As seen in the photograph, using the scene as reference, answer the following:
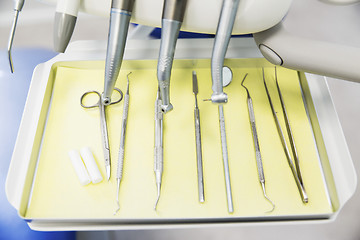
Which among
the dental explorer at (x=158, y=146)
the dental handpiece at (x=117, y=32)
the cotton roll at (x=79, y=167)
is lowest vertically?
the cotton roll at (x=79, y=167)

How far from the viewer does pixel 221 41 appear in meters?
0.42

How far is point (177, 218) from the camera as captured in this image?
0.42m

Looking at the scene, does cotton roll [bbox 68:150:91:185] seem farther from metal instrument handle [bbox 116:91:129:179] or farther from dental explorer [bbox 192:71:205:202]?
dental explorer [bbox 192:71:205:202]

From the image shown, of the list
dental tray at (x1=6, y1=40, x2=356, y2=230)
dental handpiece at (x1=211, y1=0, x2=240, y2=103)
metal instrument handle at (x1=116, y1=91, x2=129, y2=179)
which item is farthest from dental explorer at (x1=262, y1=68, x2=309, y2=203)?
metal instrument handle at (x1=116, y1=91, x2=129, y2=179)

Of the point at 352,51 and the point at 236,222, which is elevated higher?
the point at 352,51

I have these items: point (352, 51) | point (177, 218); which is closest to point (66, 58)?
point (177, 218)

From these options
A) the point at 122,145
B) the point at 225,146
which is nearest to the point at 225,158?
the point at 225,146

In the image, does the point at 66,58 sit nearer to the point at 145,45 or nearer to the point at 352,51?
the point at 145,45

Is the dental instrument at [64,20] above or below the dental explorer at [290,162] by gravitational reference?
above

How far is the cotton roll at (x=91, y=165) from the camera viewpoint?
17.5 inches

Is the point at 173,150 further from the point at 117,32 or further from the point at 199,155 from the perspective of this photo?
the point at 117,32

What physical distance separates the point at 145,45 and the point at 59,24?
7.1 inches

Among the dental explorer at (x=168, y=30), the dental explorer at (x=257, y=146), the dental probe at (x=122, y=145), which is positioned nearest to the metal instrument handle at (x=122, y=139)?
the dental probe at (x=122, y=145)

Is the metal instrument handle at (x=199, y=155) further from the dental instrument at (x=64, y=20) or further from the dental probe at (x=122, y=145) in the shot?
the dental instrument at (x=64, y=20)
